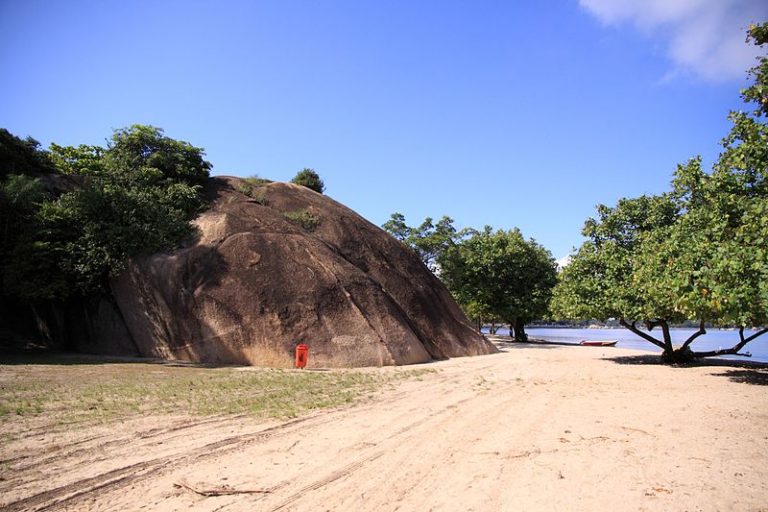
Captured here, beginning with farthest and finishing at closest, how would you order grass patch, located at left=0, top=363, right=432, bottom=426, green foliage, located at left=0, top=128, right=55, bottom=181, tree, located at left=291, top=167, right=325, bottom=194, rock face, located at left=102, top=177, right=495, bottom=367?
tree, located at left=291, top=167, right=325, bottom=194
green foliage, located at left=0, top=128, right=55, bottom=181
rock face, located at left=102, top=177, right=495, bottom=367
grass patch, located at left=0, top=363, right=432, bottom=426

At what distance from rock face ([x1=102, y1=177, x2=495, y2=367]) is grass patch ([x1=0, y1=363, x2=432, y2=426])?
3.63 metres

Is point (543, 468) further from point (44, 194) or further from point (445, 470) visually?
point (44, 194)

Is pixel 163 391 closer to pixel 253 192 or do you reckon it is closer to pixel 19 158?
pixel 253 192

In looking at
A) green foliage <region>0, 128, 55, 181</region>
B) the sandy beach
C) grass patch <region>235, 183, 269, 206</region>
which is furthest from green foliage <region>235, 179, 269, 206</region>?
the sandy beach

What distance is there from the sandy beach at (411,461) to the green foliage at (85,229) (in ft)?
54.2

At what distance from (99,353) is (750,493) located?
82.3 ft

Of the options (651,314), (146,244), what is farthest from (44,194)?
(651,314)

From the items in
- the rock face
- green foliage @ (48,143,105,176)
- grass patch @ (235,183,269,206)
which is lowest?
the rock face

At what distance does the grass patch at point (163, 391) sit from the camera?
831 cm

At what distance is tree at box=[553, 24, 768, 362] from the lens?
1161 centimetres

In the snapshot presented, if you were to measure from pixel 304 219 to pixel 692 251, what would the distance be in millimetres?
19729

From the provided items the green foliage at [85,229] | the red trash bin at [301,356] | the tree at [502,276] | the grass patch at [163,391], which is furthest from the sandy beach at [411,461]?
the tree at [502,276]

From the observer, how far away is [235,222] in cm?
2331

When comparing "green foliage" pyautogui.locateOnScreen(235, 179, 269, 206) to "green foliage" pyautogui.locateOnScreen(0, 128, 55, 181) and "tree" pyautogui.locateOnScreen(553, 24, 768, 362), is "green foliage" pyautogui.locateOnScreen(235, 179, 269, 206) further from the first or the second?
"tree" pyautogui.locateOnScreen(553, 24, 768, 362)
